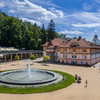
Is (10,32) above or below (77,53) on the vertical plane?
above

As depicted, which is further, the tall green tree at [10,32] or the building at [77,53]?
the tall green tree at [10,32]

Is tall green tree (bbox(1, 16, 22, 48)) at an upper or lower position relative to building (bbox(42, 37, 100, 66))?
upper

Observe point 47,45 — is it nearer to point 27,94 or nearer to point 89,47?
point 89,47

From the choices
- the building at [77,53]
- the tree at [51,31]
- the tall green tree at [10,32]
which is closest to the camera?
the building at [77,53]

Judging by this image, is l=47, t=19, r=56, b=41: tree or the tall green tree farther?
l=47, t=19, r=56, b=41: tree

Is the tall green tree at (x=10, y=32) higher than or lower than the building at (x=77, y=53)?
higher

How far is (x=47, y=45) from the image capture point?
191 feet

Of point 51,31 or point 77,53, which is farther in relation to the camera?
point 51,31

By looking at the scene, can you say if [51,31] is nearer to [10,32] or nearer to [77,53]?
[10,32]

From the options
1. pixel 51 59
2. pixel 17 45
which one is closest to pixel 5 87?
pixel 51 59

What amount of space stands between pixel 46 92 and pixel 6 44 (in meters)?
66.4

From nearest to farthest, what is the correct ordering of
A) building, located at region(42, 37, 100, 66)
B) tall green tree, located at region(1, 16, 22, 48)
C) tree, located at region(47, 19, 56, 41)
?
building, located at region(42, 37, 100, 66), tall green tree, located at region(1, 16, 22, 48), tree, located at region(47, 19, 56, 41)

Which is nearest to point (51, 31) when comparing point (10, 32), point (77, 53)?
point (10, 32)

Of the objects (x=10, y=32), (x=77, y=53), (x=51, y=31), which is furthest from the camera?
(x=51, y=31)
